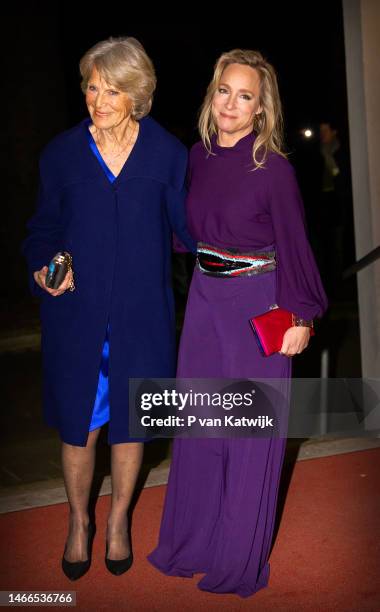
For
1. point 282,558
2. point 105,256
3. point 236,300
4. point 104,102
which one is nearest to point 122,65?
point 104,102

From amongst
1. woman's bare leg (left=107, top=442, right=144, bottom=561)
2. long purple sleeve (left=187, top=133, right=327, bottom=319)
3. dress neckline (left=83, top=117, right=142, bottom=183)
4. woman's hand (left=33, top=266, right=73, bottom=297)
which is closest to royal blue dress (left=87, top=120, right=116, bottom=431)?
dress neckline (left=83, top=117, right=142, bottom=183)

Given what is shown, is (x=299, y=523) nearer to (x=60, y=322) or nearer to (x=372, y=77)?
(x=60, y=322)

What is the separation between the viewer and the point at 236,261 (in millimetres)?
3594

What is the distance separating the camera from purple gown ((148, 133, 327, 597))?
348cm

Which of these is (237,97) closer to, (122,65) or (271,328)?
(122,65)

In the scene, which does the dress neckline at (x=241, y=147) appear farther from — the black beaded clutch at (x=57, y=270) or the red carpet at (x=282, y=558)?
the red carpet at (x=282, y=558)

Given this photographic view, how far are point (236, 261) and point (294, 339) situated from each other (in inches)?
13.6

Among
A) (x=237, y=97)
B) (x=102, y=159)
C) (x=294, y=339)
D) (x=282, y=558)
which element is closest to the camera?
(x=237, y=97)

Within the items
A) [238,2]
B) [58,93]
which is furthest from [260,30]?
[58,93]

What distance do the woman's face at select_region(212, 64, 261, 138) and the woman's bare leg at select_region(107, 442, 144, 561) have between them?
1268mm

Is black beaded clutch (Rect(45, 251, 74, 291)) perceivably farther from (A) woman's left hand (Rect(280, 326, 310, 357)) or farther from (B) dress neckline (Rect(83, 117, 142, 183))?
(A) woman's left hand (Rect(280, 326, 310, 357))

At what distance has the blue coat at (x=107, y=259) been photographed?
143 inches

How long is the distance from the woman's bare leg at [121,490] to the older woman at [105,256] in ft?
0.05

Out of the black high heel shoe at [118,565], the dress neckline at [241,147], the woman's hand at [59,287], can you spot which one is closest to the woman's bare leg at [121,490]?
the black high heel shoe at [118,565]
